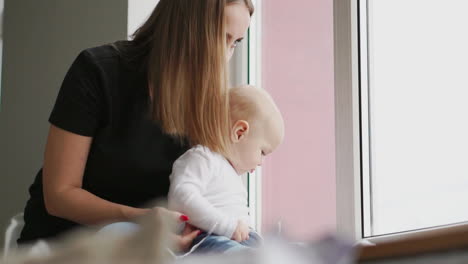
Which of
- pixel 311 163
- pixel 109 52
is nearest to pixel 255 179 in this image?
pixel 311 163

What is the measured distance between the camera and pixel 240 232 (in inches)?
45.6

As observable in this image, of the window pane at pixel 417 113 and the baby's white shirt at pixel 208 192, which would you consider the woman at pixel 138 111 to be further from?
the window pane at pixel 417 113

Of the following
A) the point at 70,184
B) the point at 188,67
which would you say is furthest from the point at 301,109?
the point at 70,184

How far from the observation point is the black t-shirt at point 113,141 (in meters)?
1.37

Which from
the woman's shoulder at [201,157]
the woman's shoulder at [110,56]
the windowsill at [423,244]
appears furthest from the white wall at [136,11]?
the windowsill at [423,244]

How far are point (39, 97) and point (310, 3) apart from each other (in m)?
0.98

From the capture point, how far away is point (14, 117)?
7.28 feet

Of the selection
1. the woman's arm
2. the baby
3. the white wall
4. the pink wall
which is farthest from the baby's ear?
the white wall

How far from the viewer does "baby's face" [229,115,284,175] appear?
1330 mm

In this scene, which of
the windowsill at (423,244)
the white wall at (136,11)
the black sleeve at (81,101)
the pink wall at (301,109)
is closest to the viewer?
the windowsill at (423,244)

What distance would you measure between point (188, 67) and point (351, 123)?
49 cm

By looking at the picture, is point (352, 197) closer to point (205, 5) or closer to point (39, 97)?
point (205, 5)

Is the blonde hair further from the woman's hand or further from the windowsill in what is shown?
the windowsill

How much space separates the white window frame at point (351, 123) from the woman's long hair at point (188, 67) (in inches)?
16.1
